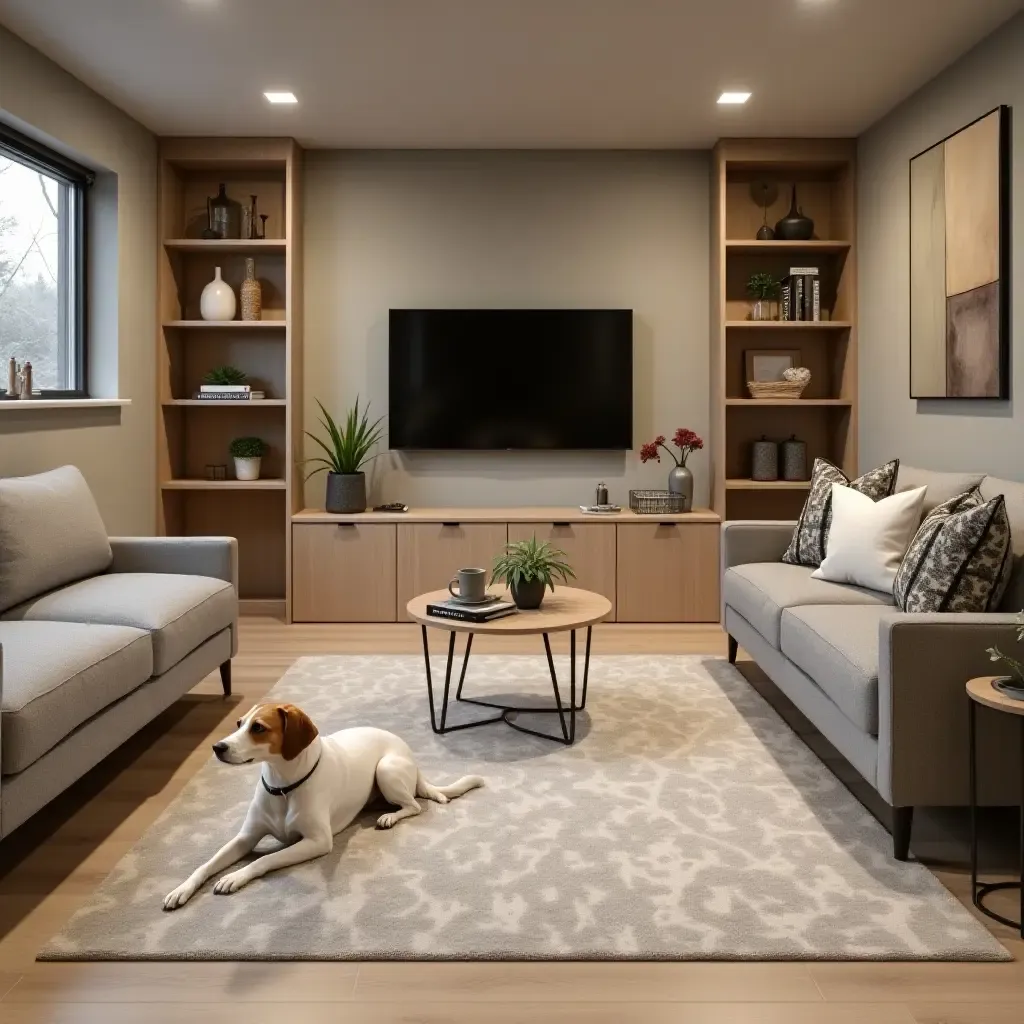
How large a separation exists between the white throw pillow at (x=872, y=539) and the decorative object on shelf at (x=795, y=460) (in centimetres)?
173

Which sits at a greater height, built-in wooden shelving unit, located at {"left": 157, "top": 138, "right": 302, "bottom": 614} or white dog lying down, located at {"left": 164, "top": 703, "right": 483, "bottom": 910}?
built-in wooden shelving unit, located at {"left": 157, "top": 138, "right": 302, "bottom": 614}

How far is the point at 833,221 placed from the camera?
570 cm

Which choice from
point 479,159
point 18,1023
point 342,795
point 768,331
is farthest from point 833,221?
point 18,1023

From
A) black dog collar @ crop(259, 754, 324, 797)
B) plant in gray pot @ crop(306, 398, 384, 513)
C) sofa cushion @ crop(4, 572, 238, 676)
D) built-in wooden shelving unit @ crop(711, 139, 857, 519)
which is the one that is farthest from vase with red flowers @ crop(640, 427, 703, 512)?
black dog collar @ crop(259, 754, 324, 797)

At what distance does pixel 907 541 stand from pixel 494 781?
1.70 metres

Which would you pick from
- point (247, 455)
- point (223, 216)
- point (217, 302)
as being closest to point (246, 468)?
point (247, 455)

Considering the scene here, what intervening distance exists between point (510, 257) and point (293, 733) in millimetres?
3911

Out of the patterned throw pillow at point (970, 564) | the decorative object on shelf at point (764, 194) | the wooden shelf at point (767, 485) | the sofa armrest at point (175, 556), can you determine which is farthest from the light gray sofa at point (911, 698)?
the decorative object on shelf at point (764, 194)

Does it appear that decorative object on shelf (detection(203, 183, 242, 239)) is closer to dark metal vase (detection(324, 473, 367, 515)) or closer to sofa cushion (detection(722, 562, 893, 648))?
dark metal vase (detection(324, 473, 367, 515))

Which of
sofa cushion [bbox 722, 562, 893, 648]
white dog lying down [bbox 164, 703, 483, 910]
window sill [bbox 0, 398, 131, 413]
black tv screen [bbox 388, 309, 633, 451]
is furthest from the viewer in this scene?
black tv screen [bbox 388, 309, 633, 451]

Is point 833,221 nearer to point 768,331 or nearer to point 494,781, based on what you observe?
point 768,331

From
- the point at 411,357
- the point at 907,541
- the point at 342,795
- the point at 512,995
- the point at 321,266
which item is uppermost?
the point at 321,266

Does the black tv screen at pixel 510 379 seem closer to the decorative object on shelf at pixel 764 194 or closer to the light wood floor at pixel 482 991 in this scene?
the decorative object on shelf at pixel 764 194

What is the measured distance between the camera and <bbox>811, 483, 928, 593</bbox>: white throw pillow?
360 cm
